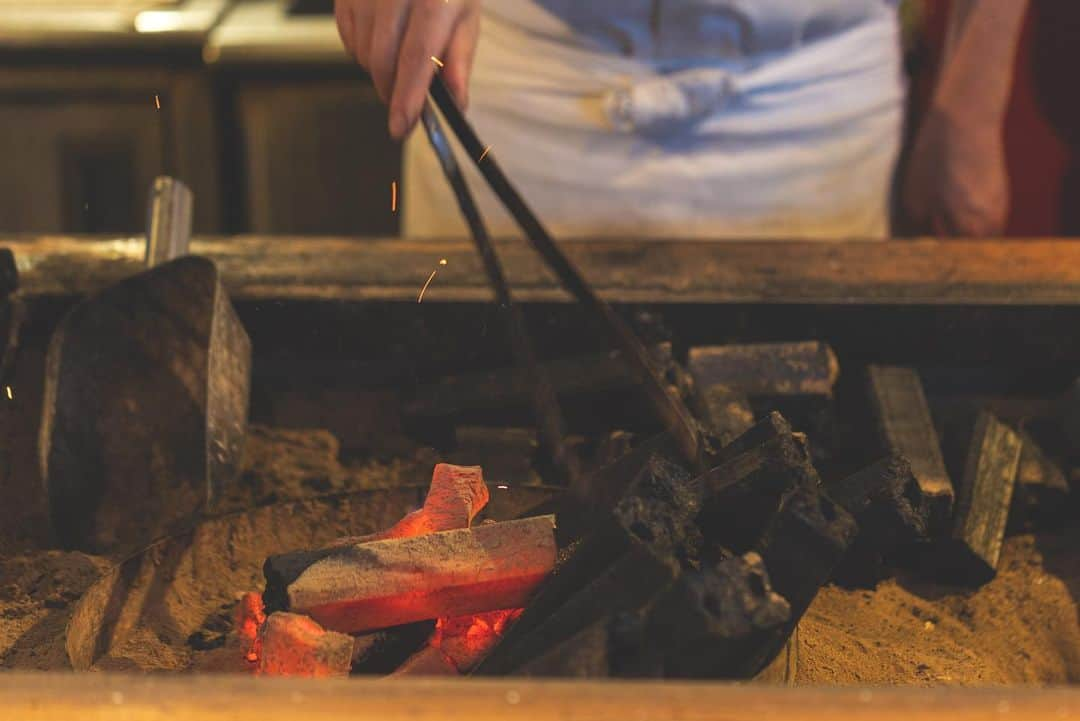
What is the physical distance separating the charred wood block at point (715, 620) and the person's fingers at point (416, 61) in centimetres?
85

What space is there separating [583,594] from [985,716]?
1.24 ft

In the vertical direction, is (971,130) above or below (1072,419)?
above

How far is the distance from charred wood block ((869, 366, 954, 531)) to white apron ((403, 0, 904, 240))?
2.71 feet

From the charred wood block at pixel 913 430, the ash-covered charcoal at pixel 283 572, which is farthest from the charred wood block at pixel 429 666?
the charred wood block at pixel 913 430

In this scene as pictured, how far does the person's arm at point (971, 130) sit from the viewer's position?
2.56m

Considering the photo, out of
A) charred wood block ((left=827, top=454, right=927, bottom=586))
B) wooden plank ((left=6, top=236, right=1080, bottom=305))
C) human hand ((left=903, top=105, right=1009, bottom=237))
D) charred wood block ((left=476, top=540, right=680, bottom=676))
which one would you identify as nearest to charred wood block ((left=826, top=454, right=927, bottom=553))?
charred wood block ((left=827, top=454, right=927, bottom=586))

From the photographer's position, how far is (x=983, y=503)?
5.24 feet

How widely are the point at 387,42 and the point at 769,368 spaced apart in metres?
0.77

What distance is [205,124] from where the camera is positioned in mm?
3838

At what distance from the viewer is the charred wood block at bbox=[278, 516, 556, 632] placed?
47.1 inches

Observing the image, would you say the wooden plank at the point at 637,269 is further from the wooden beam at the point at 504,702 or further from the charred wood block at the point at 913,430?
the wooden beam at the point at 504,702

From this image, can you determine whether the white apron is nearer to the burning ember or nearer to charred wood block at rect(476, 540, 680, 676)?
the burning ember

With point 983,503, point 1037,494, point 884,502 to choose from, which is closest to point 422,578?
point 884,502

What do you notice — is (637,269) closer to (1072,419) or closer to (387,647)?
(1072,419)
